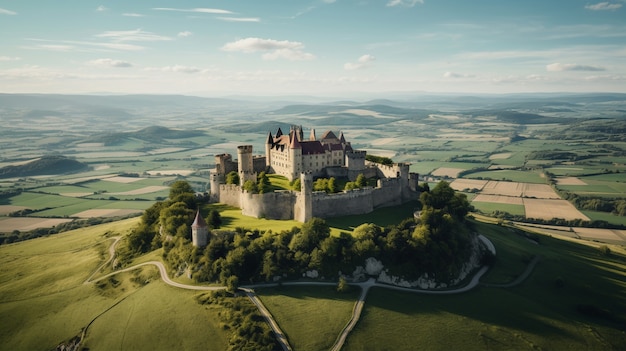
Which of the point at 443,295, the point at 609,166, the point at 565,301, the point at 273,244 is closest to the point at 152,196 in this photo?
the point at 273,244

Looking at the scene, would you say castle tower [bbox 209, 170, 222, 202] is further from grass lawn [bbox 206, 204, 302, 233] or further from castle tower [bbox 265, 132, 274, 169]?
castle tower [bbox 265, 132, 274, 169]

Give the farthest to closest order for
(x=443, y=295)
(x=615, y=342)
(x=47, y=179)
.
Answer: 1. (x=47, y=179)
2. (x=443, y=295)
3. (x=615, y=342)

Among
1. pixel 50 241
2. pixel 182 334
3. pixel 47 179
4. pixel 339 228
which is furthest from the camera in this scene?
pixel 47 179

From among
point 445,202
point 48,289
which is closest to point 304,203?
point 445,202

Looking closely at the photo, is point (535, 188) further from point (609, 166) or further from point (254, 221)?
point (254, 221)

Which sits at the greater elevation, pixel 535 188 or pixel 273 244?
pixel 273 244

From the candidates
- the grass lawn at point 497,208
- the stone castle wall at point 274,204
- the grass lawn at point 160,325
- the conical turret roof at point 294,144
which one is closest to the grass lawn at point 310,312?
the grass lawn at point 160,325

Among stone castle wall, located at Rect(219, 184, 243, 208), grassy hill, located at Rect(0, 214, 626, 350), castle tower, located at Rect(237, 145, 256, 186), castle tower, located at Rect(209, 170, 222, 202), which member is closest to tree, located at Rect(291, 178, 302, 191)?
castle tower, located at Rect(237, 145, 256, 186)
